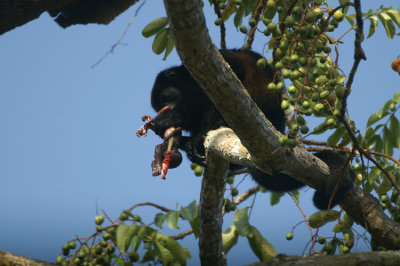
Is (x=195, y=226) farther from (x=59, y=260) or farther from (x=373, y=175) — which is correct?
(x=373, y=175)

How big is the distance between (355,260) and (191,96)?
1.38 meters

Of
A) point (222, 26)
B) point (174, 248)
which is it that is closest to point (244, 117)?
point (174, 248)

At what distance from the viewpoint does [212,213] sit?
2572 millimetres

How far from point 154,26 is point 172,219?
0.99m

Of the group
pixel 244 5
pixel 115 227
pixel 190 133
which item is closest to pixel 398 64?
pixel 244 5

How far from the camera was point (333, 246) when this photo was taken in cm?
229

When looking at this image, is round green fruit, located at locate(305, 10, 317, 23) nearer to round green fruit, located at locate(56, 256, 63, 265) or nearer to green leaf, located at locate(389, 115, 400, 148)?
green leaf, located at locate(389, 115, 400, 148)

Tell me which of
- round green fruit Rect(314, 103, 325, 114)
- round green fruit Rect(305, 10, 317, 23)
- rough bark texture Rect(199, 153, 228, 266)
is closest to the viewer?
round green fruit Rect(314, 103, 325, 114)

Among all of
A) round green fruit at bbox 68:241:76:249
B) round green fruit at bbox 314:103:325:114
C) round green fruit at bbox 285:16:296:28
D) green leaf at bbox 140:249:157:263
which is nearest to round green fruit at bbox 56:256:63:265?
round green fruit at bbox 68:241:76:249

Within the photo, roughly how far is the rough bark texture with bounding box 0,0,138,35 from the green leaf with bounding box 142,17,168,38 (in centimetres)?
82

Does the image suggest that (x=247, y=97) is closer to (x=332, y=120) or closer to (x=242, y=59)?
(x=332, y=120)

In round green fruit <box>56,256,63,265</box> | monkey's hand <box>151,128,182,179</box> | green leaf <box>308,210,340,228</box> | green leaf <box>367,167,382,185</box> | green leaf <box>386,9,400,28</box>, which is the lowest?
round green fruit <box>56,256,63,265</box>

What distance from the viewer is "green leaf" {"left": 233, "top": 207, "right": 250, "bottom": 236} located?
99.3 inches

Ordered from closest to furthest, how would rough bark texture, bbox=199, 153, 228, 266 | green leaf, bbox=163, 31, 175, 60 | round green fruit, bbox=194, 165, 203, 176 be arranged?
rough bark texture, bbox=199, 153, 228, 266 → green leaf, bbox=163, 31, 175, 60 → round green fruit, bbox=194, 165, 203, 176
